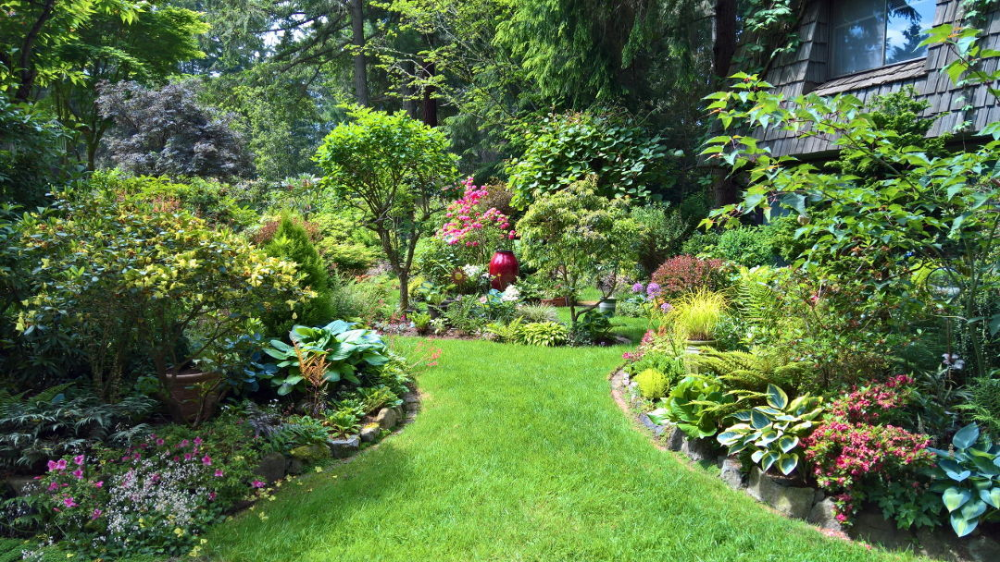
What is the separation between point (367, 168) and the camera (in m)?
7.30

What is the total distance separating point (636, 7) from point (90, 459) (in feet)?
33.4

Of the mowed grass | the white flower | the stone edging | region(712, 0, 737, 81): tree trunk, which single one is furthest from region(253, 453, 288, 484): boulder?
region(712, 0, 737, 81): tree trunk

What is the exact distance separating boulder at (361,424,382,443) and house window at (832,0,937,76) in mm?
7867

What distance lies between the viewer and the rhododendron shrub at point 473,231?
9.87 metres

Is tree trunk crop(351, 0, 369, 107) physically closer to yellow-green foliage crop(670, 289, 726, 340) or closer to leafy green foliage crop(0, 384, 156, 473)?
yellow-green foliage crop(670, 289, 726, 340)

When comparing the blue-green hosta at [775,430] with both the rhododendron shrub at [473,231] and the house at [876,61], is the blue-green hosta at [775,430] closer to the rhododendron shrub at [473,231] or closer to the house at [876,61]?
the house at [876,61]

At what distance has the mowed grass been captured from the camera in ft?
9.15

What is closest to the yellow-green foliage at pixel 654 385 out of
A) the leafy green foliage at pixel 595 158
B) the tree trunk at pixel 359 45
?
the leafy green foliage at pixel 595 158

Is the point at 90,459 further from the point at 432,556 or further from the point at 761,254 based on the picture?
the point at 761,254

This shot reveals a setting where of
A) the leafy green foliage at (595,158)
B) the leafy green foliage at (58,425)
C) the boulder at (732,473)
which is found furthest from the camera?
the leafy green foliage at (595,158)

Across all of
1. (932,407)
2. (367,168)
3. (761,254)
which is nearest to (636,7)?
(761,254)

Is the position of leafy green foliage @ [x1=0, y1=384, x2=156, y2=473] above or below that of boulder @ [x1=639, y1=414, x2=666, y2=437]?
above

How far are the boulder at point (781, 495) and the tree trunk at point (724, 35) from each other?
26.3 ft

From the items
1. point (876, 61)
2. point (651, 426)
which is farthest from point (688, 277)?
point (876, 61)
